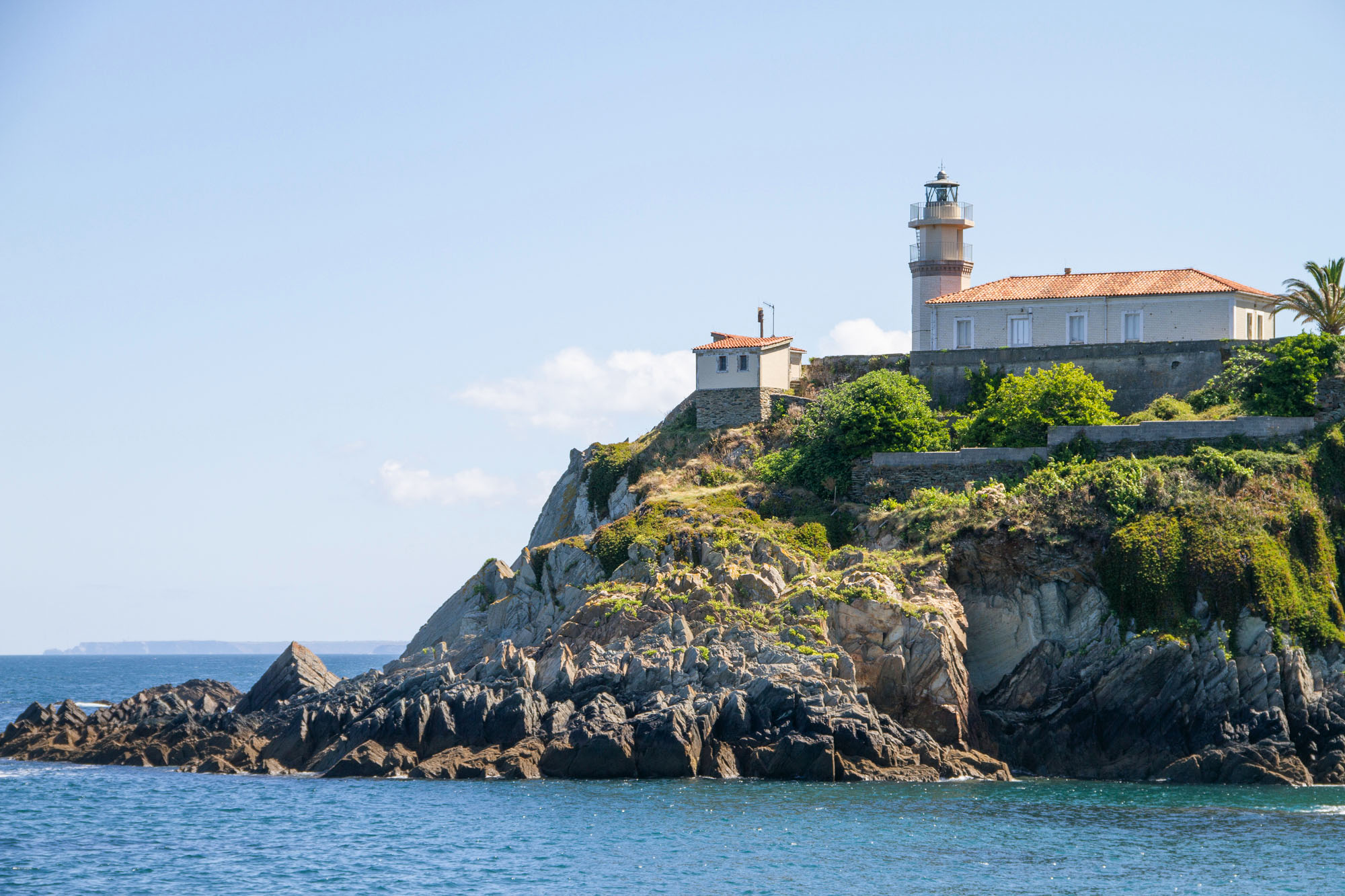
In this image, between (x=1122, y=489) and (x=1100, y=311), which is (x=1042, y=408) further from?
(x=1100, y=311)

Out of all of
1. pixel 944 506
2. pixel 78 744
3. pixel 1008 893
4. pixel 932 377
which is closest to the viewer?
pixel 1008 893

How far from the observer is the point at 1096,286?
5322 centimetres

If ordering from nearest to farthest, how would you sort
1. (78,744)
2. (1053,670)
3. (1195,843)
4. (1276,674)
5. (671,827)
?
(1195,843) → (671,827) → (1276,674) → (1053,670) → (78,744)

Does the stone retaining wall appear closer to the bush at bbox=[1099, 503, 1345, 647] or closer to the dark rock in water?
the bush at bbox=[1099, 503, 1345, 647]

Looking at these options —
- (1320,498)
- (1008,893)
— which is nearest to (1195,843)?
(1008,893)

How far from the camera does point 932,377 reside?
5375cm

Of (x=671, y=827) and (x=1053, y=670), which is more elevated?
(x=1053, y=670)

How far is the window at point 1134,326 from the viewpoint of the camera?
171 ft

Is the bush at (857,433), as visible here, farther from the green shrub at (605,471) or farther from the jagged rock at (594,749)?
the jagged rock at (594,749)

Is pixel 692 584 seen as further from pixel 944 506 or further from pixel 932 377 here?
pixel 932 377

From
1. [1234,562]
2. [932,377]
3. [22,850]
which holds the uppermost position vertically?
[932,377]

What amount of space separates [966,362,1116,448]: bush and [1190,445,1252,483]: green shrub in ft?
13.5

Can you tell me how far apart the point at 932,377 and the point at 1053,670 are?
50.9 feet

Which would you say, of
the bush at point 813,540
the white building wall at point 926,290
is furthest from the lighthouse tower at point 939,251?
the bush at point 813,540
